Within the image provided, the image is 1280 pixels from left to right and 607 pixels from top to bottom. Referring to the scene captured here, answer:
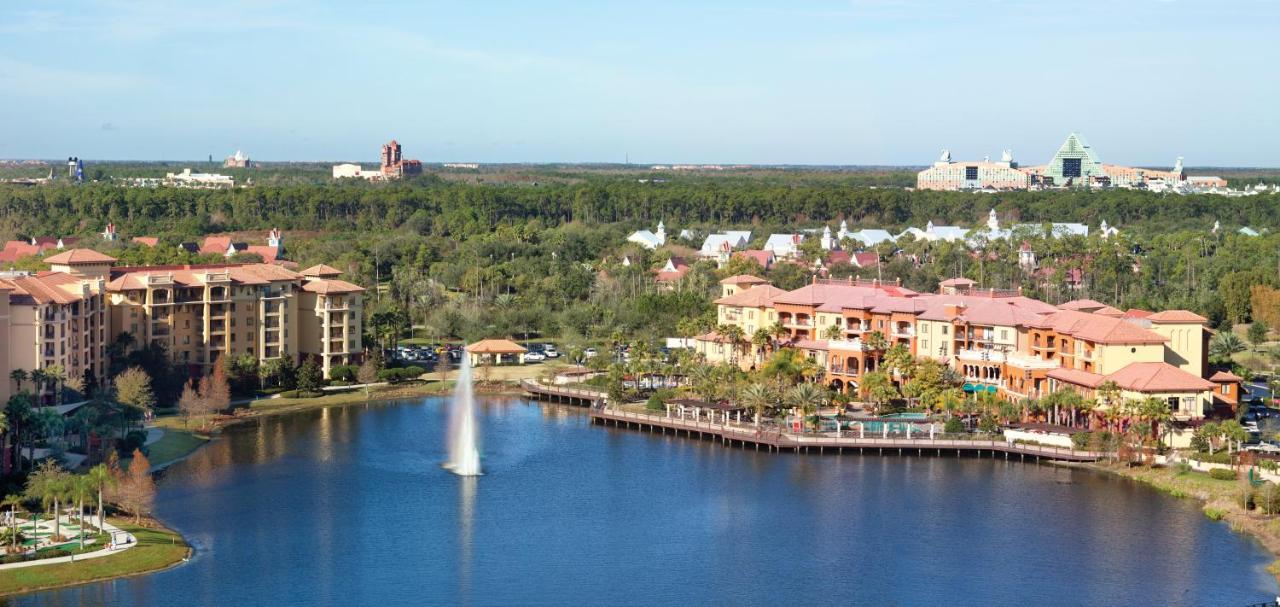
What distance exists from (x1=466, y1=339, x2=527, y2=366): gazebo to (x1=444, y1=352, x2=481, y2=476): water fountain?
7.30m

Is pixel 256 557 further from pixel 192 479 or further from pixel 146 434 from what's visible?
pixel 146 434

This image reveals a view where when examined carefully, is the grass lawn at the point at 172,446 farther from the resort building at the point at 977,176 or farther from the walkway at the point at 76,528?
the resort building at the point at 977,176

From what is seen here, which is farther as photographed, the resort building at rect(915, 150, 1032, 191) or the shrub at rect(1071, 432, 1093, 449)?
the resort building at rect(915, 150, 1032, 191)

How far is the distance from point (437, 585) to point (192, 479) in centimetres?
1455

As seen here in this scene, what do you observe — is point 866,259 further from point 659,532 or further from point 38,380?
point 659,532

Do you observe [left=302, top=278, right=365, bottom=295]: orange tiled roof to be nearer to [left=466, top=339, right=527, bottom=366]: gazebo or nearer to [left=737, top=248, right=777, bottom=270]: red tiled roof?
[left=466, top=339, right=527, bottom=366]: gazebo

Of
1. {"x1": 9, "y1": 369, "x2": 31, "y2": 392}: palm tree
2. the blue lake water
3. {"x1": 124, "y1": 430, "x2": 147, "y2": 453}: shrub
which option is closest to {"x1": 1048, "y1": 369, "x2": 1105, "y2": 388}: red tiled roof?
the blue lake water

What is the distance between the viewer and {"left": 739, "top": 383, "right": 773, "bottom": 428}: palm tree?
58.5 meters

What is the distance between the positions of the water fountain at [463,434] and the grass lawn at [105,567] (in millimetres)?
12312

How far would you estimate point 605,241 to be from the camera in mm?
111562

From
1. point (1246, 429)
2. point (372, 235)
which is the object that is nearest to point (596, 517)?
point (1246, 429)

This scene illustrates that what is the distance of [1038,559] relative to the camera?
4000 centimetres

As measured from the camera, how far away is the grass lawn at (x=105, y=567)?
118ft

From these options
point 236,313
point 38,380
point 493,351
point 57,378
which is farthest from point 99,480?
point 493,351
